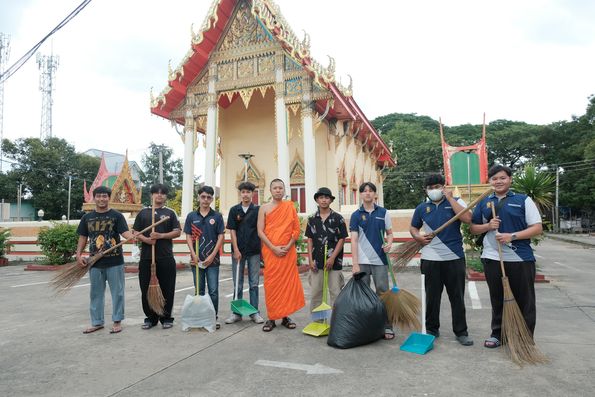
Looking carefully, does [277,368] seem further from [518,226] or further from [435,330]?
[518,226]

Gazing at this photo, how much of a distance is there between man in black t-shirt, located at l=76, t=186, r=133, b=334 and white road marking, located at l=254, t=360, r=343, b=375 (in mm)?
2057

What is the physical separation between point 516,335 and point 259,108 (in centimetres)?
1384

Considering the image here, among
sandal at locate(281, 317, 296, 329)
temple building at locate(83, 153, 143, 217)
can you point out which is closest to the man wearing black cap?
sandal at locate(281, 317, 296, 329)

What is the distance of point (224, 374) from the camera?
3.13 metres

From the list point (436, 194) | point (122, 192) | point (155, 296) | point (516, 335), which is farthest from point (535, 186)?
point (122, 192)

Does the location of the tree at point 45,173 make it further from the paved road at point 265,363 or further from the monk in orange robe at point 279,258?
the monk in orange robe at point 279,258

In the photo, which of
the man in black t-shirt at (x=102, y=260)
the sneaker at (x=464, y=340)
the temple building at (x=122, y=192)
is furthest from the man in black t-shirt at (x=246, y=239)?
the temple building at (x=122, y=192)

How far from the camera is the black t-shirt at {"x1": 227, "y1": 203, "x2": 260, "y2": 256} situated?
15.8 feet

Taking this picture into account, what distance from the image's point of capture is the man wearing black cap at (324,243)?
438 cm

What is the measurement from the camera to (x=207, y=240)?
475 cm

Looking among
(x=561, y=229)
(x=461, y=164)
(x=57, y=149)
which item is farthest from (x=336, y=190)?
(x=57, y=149)

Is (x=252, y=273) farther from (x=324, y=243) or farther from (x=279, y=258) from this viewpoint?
(x=324, y=243)

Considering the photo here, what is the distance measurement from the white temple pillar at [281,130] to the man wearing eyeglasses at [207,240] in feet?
24.9

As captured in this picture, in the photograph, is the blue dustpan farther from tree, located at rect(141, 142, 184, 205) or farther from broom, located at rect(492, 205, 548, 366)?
tree, located at rect(141, 142, 184, 205)
